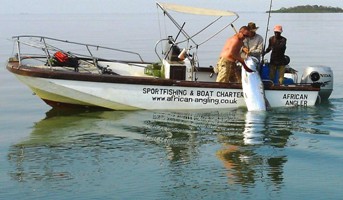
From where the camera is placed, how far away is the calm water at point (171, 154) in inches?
257

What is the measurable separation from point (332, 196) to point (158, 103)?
5071mm

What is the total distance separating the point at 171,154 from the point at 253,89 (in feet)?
10.4

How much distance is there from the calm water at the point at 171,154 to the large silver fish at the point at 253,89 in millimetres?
272

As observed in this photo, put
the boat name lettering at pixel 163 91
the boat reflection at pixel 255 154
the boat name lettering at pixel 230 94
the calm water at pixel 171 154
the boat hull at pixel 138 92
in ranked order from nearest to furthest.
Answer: the calm water at pixel 171 154 → the boat reflection at pixel 255 154 → the boat hull at pixel 138 92 → the boat name lettering at pixel 163 91 → the boat name lettering at pixel 230 94

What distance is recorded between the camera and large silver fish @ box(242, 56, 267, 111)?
10.6 metres

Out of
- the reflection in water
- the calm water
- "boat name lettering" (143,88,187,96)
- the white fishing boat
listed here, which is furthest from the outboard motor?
"boat name lettering" (143,88,187,96)

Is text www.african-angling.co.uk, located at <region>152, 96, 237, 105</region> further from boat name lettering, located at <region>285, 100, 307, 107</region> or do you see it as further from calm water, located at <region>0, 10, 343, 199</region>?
boat name lettering, located at <region>285, 100, 307, 107</region>

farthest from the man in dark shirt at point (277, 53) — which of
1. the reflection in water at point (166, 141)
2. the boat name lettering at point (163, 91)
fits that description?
the boat name lettering at point (163, 91)

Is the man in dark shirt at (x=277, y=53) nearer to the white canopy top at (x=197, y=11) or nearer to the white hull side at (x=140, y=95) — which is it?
the white hull side at (x=140, y=95)

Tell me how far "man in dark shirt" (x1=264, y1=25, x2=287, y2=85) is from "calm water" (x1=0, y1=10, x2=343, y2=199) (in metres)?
0.95

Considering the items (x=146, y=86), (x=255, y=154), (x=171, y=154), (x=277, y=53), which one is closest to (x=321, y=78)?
(x=277, y=53)

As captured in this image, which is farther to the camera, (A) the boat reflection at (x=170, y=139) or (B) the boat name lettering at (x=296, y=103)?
(B) the boat name lettering at (x=296, y=103)

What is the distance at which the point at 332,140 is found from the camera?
883 centimetres

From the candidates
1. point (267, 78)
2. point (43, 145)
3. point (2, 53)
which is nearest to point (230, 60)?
point (267, 78)
